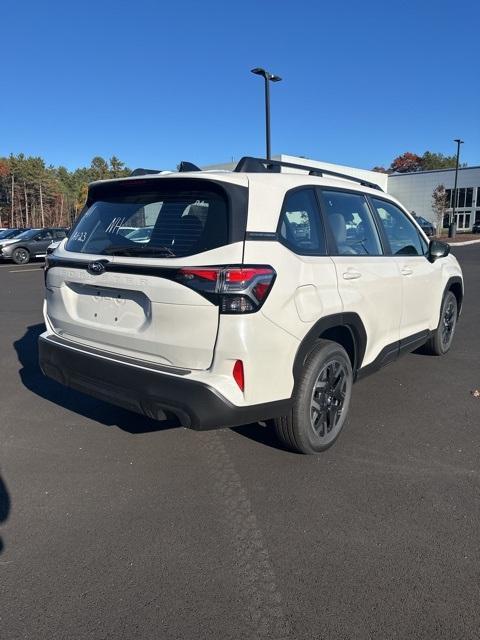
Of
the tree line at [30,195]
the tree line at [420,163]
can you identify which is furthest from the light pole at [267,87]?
the tree line at [420,163]

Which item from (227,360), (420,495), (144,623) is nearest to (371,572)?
(420,495)

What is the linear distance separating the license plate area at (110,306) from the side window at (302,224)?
950mm

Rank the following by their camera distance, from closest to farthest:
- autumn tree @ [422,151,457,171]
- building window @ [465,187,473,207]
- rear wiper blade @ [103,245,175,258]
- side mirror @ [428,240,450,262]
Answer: rear wiper blade @ [103,245,175,258] < side mirror @ [428,240,450,262] < building window @ [465,187,473,207] < autumn tree @ [422,151,457,171]

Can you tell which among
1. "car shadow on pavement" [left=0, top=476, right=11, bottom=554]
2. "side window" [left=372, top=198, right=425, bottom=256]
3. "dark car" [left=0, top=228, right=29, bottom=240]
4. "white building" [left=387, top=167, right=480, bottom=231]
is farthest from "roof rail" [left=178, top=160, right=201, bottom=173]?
"white building" [left=387, top=167, right=480, bottom=231]

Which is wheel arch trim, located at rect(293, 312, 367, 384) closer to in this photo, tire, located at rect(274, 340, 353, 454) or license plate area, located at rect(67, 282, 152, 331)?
tire, located at rect(274, 340, 353, 454)

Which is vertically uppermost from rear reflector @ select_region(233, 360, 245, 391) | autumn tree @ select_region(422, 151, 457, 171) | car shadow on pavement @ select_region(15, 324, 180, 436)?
autumn tree @ select_region(422, 151, 457, 171)

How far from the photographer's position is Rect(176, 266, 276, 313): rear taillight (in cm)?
262

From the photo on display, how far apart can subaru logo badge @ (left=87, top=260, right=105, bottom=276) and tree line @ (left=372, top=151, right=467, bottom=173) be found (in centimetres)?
10700

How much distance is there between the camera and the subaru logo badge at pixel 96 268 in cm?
310

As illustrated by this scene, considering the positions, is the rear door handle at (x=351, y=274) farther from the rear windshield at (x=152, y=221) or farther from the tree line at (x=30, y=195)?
the tree line at (x=30, y=195)

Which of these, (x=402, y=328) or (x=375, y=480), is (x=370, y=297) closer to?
(x=402, y=328)

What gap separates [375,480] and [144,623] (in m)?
1.69

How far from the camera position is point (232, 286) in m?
2.61

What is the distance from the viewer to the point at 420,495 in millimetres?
2939
